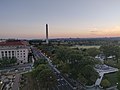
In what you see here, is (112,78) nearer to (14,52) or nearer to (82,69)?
(82,69)

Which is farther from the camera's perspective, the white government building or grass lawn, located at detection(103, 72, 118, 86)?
Result: the white government building

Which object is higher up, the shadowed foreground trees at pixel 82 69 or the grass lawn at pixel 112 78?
the shadowed foreground trees at pixel 82 69

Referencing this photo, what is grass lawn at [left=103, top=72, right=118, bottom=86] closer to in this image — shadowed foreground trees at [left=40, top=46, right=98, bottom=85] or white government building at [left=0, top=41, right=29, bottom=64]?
shadowed foreground trees at [left=40, top=46, right=98, bottom=85]

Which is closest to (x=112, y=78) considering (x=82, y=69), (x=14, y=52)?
(x=82, y=69)

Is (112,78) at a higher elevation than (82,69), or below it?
below

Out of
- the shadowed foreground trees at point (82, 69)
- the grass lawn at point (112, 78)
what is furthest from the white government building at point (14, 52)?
the grass lawn at point (112, 78)

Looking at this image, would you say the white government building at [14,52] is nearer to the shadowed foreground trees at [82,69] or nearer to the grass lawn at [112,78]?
the shadowed foreground trees at [82,69]

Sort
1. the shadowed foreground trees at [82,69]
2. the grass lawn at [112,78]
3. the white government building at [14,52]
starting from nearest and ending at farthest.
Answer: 1. the shadowed foreground trees at [82,69]
2. the grass lawn at [112,78]
3. the white government building at [14,52]

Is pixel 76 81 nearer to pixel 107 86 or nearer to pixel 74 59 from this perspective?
pixel 74 59

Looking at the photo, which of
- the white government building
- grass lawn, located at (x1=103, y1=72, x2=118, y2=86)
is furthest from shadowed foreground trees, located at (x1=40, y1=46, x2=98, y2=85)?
the white government building

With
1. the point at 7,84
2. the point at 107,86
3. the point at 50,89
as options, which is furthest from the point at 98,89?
the point at 7,84

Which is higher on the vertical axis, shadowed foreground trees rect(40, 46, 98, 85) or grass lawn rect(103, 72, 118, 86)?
shadowed foreground trees rect(40, 46, 98, 85)
